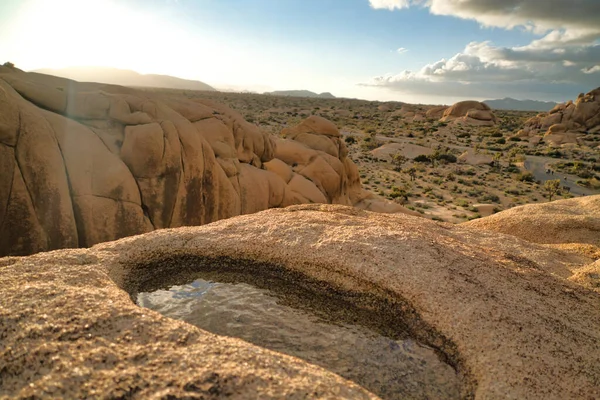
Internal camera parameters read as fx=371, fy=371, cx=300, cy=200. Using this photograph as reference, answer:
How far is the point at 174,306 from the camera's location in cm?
665

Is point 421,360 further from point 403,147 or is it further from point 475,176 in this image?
point 403,147

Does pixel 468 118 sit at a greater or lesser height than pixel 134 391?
greater

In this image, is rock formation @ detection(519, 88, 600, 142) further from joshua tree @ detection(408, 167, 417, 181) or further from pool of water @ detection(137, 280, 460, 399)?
pool of water @ detection(137, 280, 460, 399)

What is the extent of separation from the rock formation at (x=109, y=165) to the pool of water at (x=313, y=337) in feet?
12.6

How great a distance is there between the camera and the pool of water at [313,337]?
17.0ft

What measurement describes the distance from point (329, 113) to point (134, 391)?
67116 mm

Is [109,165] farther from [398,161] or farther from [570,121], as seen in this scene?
[570,121]

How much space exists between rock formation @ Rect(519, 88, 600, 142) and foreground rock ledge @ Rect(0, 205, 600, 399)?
162 ft

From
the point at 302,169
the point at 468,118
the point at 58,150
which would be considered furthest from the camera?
the point at 468,118

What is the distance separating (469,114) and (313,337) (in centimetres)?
6552

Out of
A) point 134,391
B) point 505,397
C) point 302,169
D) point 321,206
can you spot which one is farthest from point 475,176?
point 134,391

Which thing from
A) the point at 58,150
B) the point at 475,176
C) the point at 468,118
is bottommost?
the point at 475,176

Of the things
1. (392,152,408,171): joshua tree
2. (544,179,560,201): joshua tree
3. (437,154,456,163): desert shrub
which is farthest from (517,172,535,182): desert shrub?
(392,152,408,171): joshua tree

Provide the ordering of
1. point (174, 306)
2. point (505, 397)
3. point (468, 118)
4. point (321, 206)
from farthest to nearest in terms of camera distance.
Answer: point (468, 118) → point (321, 206) → point (174, 306) → point (505, 397)
